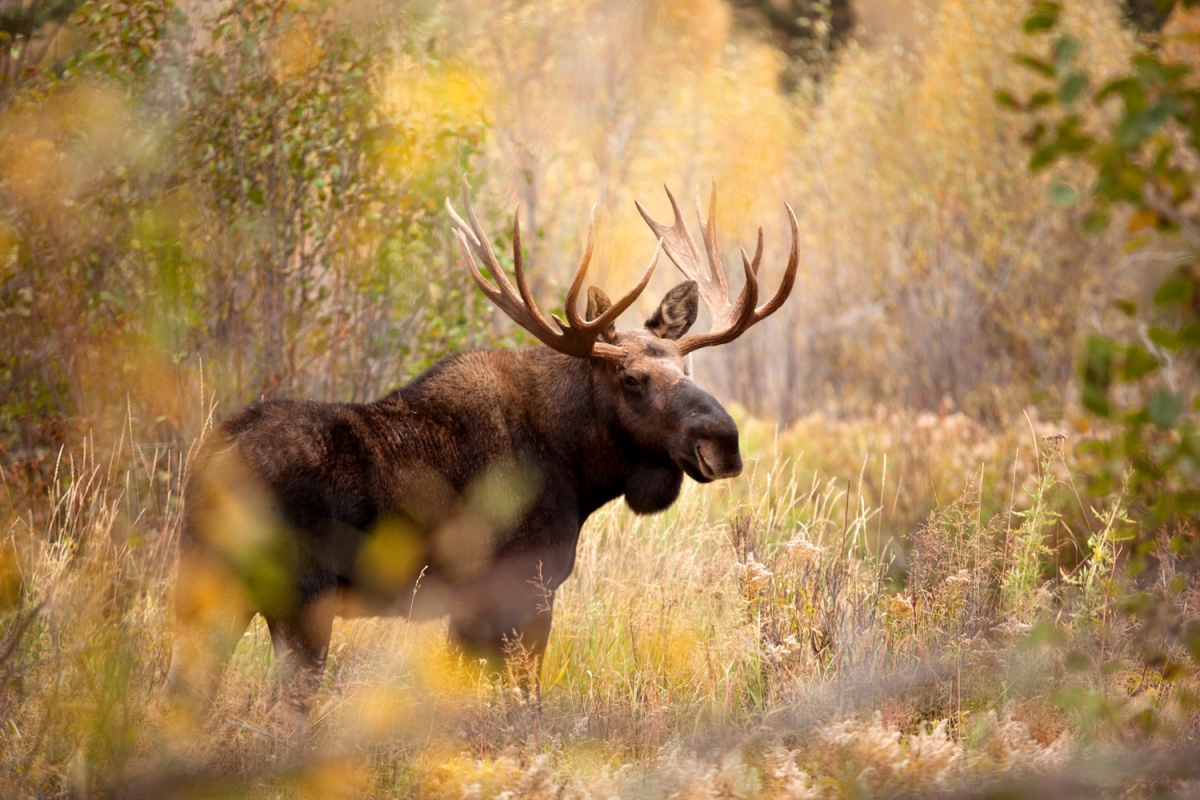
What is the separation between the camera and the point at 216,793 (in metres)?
3.13

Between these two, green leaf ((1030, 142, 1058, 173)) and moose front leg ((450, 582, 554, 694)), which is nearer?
green leaf ((1030, 142, 1058, 173))

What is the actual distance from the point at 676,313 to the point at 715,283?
577mm

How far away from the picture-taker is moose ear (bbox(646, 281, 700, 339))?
5184mm

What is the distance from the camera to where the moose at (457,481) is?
4.05 m

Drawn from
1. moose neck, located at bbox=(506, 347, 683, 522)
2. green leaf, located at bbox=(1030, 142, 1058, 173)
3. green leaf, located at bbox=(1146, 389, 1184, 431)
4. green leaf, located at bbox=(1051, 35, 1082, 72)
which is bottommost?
moose neck, located at bbox=(506, 347, 683, 522)

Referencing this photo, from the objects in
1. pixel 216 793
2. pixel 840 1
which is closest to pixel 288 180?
pixel 216 793

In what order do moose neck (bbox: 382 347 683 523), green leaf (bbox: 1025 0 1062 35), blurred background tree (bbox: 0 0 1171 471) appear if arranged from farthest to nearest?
blurred background tree (bbox: 0 0 1171 471)
moose neck (bbox: 382 347 683 523)
green leaf (bbox: 1025 0 1062 35)

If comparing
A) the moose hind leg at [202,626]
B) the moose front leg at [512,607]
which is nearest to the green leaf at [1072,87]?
the moose front leg at [512,607]

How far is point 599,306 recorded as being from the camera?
5.06 meters

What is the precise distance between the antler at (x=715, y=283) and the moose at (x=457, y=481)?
2 cm

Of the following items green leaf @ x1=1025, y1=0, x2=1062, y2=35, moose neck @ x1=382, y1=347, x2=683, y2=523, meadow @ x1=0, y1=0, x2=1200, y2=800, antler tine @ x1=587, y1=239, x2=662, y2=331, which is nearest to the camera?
green leaf @ x1=1025, y1=0, x2=1062, y2=35

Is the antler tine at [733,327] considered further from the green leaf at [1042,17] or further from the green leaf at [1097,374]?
the green leaf at [1097,374]

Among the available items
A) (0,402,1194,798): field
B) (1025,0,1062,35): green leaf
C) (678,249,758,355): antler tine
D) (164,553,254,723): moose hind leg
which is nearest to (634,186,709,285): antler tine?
(678,249,758,355): antler tine

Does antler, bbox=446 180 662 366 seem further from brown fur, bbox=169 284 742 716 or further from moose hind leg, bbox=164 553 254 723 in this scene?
moose hind leg, bbox=164 553 254 723
